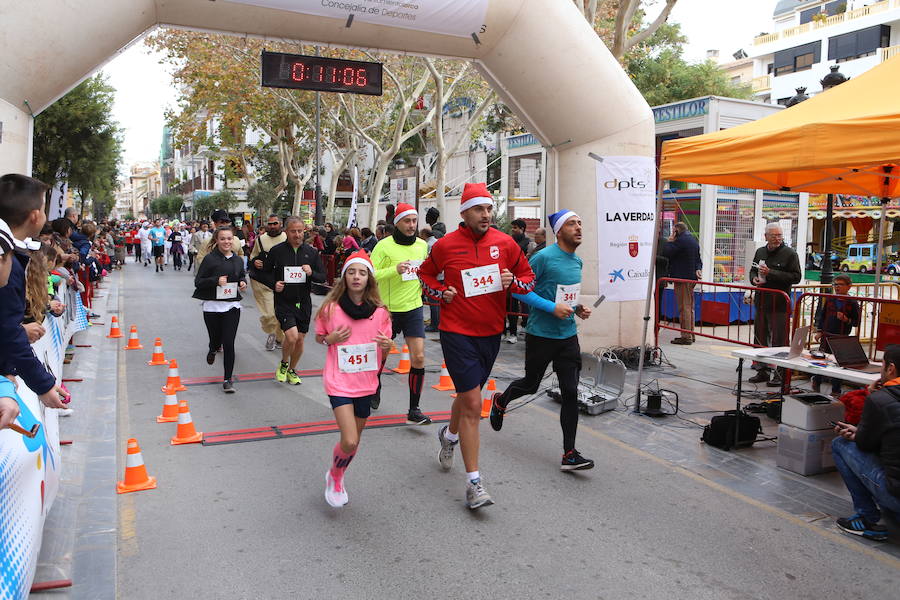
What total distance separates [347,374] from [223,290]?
13.5ft

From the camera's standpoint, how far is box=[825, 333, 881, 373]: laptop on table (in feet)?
19.3

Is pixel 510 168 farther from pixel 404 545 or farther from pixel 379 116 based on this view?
pixel 404 545

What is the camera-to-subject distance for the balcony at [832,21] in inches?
1768

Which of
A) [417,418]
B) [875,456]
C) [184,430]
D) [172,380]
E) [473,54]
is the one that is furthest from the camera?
[473,54]

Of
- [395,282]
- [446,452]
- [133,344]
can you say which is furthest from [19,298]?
[133,344]

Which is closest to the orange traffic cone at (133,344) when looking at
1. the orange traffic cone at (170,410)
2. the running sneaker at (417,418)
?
the orange traffic cone at (170,410)

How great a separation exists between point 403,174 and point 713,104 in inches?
1427

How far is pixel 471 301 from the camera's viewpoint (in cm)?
506

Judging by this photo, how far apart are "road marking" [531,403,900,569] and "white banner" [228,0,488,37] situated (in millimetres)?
5398

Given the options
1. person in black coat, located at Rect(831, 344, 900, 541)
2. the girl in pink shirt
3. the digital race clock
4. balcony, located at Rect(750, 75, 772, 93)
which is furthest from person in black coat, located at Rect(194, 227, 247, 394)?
balcony, located at Rect(750, 75, 772, 93)

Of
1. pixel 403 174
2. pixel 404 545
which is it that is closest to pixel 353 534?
pixel 404 545

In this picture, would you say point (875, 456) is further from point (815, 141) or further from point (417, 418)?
point (417, 418)

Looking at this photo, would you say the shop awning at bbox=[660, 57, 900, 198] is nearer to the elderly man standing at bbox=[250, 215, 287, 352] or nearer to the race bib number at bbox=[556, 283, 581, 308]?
the race bib number at bbox=[556, 283, 581, 308]

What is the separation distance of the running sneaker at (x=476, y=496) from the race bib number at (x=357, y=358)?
1015 mm
